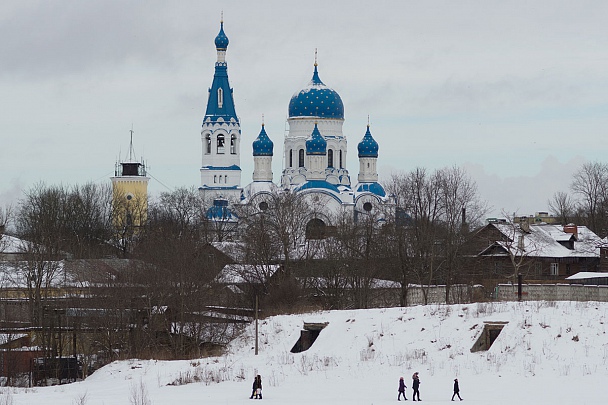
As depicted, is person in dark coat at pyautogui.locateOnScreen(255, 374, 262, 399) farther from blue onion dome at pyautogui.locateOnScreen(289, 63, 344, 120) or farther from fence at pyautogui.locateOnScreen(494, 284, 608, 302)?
blue onion dome at pyautogui.locateOnScreen(289, 63, 344, 120)

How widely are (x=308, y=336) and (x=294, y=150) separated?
59.6 meters

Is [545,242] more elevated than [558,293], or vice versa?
[545,242]

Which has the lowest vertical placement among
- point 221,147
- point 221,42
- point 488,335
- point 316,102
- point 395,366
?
point 395,366

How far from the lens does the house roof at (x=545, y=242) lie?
51844 millimetres

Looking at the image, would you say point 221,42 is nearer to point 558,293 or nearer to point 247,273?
point 247,273

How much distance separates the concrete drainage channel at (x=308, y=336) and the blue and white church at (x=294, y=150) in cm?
5552

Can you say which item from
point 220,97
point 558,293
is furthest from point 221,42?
point 558,293

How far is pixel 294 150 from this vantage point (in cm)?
9200

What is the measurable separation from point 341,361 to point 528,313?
182 inches

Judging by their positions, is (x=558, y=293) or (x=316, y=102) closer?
(x=558, y=293)

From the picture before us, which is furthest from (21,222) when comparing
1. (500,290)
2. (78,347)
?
(500,290)

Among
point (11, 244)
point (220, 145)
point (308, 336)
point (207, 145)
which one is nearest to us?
point (308, 336)

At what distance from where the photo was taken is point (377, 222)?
6016cm

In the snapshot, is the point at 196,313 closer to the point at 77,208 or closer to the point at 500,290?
the point at 500,290
